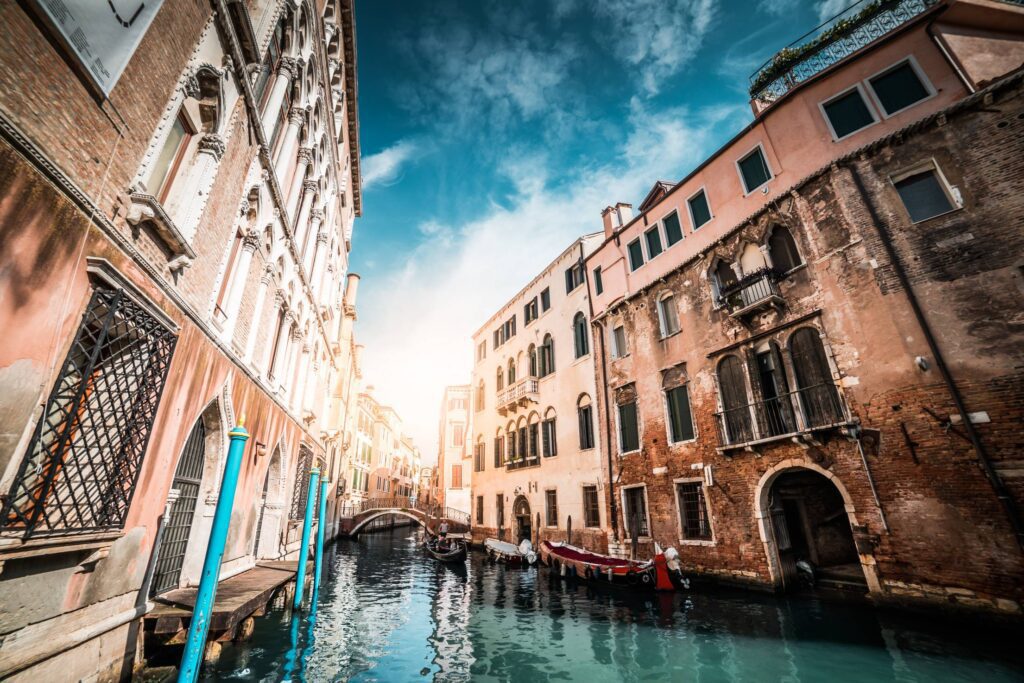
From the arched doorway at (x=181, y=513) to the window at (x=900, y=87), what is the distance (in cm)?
1552

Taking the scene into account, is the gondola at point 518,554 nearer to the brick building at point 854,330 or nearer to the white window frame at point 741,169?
the brick building at point 854,330

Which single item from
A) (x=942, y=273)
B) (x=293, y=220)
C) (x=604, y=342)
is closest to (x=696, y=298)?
(x=604, y=342)

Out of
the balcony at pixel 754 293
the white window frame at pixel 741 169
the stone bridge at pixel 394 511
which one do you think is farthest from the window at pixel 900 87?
the stone bridge at pixel 394 511

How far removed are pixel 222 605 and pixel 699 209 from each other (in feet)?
49.1

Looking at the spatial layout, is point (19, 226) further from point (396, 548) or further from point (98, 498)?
point (396, 548)

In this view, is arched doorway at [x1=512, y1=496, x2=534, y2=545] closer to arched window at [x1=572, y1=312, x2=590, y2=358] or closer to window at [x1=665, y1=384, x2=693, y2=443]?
arched window at [x1=572, y1=312, x2=590, y2=358]

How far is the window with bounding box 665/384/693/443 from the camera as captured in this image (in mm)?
12883

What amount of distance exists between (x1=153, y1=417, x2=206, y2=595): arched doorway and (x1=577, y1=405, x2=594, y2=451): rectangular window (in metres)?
12.6

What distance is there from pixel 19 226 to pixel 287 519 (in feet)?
37.4

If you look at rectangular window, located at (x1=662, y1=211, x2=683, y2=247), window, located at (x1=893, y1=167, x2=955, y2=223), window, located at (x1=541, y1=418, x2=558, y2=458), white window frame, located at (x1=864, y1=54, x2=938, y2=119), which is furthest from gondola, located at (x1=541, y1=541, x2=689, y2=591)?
white window frame, located at (x1=864, y1=54, x2=938, y2=119)

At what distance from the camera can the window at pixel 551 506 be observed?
18.0m

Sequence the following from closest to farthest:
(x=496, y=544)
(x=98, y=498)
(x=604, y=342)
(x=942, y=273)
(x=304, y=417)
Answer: (x=98, y=498), (x=942, y=273), (x=304, y=417), (x=604, y=342), (x=496, y=544)

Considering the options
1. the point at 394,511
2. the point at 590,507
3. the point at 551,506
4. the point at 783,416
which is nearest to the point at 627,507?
the point at 590,507

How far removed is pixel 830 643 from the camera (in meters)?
6.91
